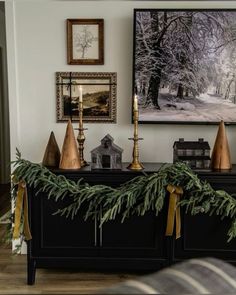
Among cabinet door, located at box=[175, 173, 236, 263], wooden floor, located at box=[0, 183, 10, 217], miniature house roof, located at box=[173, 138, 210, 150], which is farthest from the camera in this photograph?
wooden floor, located at box=[0, 183, 10, 217]

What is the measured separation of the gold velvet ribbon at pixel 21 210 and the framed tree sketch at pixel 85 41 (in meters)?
1.10

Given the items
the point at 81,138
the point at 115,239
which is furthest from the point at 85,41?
the point at 115,239

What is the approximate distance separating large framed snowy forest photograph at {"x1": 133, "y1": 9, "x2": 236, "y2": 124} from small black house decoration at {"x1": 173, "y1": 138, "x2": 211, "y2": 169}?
0.31 metres

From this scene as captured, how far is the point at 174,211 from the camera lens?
2.39 meters

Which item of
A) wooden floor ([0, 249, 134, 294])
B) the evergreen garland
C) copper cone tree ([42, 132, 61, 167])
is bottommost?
wooden floor ([0, 249, 134, 294])

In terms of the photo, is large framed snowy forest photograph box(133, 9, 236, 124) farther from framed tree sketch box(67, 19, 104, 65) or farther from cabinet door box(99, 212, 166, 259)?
cabinet door box(99, 212, 166, 259)

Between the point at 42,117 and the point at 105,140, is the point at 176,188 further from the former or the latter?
the point at 42,117

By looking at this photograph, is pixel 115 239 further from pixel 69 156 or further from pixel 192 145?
pixel 192 145

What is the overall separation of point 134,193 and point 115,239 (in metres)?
0.40

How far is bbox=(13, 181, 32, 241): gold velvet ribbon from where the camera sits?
2461 millimetres

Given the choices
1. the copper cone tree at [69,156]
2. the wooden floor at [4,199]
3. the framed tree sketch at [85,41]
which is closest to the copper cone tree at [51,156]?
the copper cone tree at [69,156]

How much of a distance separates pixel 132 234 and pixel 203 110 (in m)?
1.12

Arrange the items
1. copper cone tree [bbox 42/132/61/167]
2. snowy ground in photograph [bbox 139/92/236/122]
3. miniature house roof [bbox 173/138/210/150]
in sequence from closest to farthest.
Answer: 1. miniature house roof [bbox 173/138/210/150]
2. copper cone tree [bbox 42/132/61/167]
3. snowy ground in photograph [bbox 139/92/236/122]

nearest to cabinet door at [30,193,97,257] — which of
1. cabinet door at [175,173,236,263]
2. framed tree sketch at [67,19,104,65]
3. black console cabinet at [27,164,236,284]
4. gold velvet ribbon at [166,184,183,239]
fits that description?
black console cabinet at [27,164,236,284]
